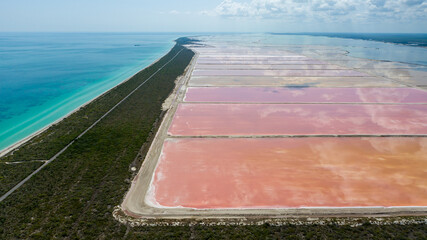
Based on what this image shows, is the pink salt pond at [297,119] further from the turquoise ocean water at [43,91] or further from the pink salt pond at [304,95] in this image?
the turquoise ocean water at [43,91]

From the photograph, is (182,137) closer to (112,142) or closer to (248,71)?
(112,142)

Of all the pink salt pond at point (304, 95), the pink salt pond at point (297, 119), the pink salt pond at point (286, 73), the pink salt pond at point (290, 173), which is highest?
the pink salt pond at point (286, 73)

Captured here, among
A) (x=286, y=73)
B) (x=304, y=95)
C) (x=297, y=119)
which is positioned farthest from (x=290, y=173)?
(x=286, y=73)

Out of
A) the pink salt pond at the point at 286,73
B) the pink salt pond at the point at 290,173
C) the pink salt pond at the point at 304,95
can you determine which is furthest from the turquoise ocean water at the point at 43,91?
the pink salt pond at the point at 286,73

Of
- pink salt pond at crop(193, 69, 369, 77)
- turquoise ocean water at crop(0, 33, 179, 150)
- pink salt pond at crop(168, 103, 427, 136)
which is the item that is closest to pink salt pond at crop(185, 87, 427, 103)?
pink salt pond at crop(168, 103, 427, 136)

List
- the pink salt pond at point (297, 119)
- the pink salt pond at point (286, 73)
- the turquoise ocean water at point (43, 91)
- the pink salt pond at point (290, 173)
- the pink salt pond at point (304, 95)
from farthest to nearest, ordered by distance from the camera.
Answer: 1. the pink salt pond at point (286, 73)
2. the pink salt pond at point (304, 95)
3. the turquoise ocean water at point (43, 91)
4. the pink salt pond at point (297, 119)
5. the pink salt pond at point (290, 173)

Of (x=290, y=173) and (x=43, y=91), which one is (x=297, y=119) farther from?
(x=43, y=91)
